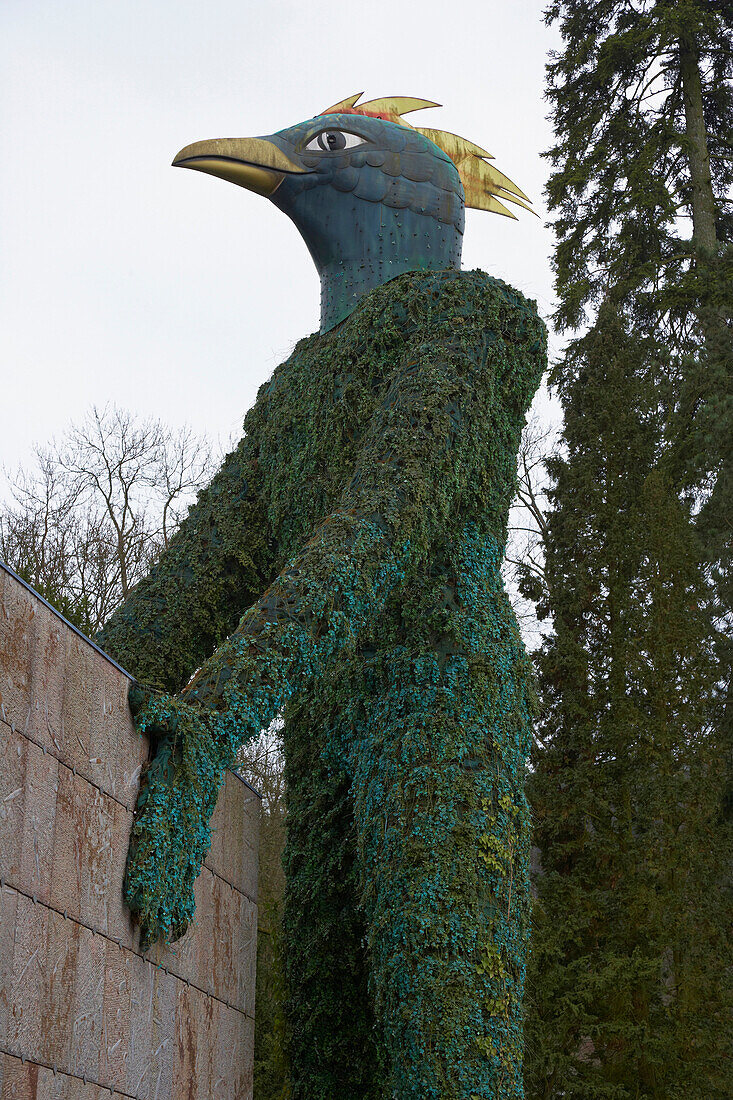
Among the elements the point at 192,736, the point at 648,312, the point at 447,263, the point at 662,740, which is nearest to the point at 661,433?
the point at 648,312

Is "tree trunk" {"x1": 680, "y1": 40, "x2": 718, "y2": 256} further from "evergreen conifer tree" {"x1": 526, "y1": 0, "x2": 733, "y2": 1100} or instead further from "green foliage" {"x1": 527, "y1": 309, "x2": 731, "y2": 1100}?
"green foliage" {"x1": 527, "y1": 309, "x2": 731, "y2": 1100}

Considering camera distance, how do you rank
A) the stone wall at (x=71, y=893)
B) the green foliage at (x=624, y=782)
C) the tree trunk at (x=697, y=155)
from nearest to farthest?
the stone wall at (x=71, y=893) → the green foliage at (x=624, y=782) → the tree trunk at (x=697, y=155)

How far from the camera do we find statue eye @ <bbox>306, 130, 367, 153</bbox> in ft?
19.9

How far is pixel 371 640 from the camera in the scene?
505 centimetres

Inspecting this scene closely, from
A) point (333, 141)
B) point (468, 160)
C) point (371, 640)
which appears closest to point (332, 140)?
point (333, 141)

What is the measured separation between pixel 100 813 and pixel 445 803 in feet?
4.57

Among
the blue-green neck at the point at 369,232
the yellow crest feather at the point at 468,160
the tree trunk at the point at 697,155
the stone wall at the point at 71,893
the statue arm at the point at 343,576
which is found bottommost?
the stone wall at the point at 71,893

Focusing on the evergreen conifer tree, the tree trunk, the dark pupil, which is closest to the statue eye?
the dark pupil

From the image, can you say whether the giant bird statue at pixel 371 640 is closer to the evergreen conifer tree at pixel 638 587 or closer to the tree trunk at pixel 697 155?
the evergreen conifer tree at pixel 638 587

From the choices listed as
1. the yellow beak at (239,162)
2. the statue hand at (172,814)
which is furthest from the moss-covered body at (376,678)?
the yellow beak at (239,162)

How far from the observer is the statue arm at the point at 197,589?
5.62m

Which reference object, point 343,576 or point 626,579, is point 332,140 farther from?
point 626,579

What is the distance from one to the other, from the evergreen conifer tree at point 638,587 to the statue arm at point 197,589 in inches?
269

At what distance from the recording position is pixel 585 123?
56.7 feet
